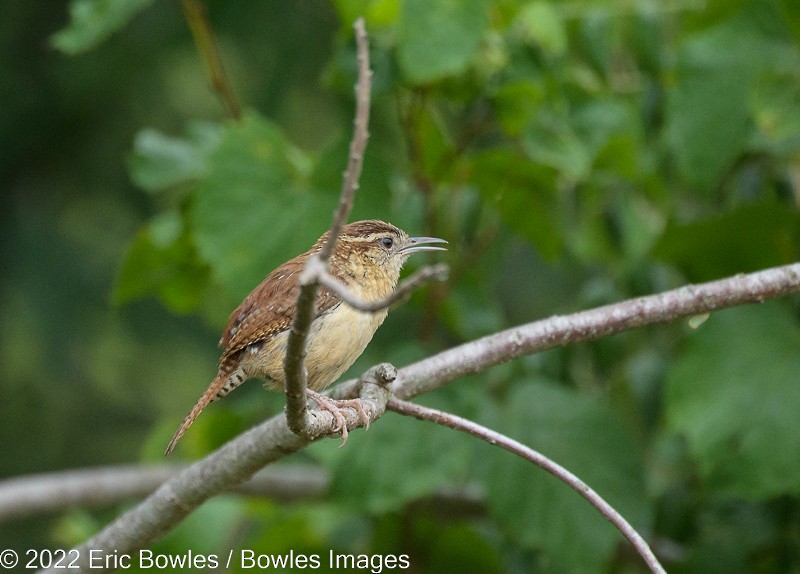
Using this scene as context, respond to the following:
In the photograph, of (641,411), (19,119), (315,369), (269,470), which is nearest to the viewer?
(315,369)

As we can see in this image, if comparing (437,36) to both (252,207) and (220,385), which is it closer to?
(252,207)

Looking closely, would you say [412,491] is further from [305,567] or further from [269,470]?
[269,470]

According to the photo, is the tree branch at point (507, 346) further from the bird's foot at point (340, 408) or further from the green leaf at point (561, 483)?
the green leaf at point (561, 483)

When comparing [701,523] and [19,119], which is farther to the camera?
[19,119]

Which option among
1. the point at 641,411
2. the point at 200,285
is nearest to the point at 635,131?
the point at 641,411

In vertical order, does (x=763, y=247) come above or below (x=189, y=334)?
below

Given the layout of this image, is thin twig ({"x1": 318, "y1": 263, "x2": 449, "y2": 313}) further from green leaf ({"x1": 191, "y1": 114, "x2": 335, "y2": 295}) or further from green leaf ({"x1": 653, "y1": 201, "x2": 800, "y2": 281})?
green leaf ({"x1": 653, "y1": 201, "x2": 800, "y2": 281})
